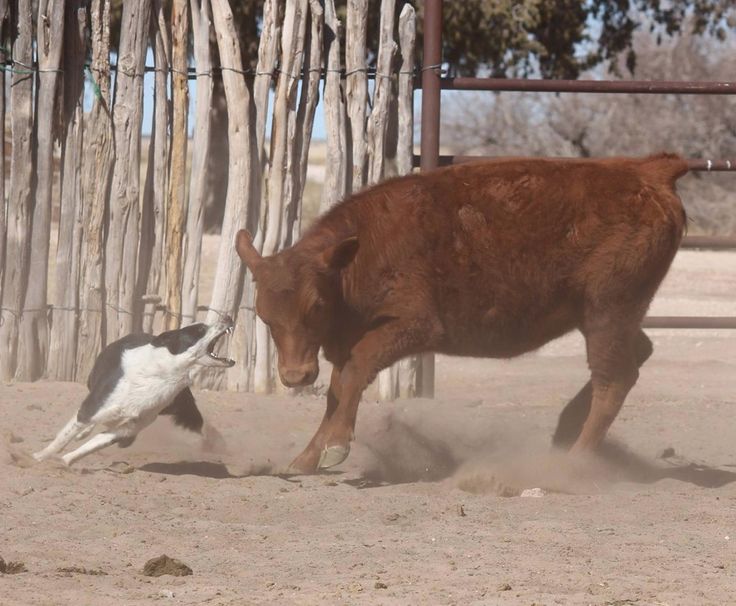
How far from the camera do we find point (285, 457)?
598 centimetres

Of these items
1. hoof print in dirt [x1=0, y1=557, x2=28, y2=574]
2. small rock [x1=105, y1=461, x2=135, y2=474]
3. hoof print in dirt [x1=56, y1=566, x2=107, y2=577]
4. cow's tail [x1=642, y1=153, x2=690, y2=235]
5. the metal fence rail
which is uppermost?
the metal fence rail

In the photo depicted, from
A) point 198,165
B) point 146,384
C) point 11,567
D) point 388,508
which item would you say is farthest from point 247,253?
point 11,567

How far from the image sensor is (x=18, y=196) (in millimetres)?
7191

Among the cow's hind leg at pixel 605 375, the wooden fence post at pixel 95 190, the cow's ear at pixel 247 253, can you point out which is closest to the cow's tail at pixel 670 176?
the cow's hind leg at pixel 605 375

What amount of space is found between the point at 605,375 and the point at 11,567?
302 cm

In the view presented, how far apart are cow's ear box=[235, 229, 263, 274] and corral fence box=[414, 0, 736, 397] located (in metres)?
2.02

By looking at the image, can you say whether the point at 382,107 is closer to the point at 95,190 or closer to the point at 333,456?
the point at 95,190

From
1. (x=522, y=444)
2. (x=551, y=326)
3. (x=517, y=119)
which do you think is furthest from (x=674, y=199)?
→ (x=517, y=119)

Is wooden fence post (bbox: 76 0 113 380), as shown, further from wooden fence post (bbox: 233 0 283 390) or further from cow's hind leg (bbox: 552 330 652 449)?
cow's hind leg (bbox: 552 330 652 449)

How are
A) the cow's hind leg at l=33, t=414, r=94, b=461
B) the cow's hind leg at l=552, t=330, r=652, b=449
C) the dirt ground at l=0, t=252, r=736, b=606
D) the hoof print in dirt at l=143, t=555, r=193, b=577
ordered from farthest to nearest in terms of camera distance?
1. the cow's hind leg at l=552, t=330, r=652, b=449
2. the cow's hind leg at l=33, t=414, r=94, b=461
3. the hoof print in dirt at l=143, t=555, r=193, b=577
4. the dirt ground at l=0, t=252, r=736, b=606

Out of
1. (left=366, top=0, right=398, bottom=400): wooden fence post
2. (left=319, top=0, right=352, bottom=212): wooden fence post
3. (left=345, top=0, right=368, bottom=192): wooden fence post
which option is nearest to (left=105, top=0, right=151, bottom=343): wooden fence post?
(left=319, top=0, right=352, bottom=212): wooden fence post

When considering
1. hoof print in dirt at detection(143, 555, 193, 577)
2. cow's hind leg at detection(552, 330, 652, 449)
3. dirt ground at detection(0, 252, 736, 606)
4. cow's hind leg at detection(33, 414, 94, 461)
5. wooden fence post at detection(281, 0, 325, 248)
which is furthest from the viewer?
wooden fence post at detection(281, 0, 325, 248)

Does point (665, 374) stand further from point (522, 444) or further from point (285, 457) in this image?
point (285, 457)

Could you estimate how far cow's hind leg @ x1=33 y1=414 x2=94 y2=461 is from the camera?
17.6 feet
